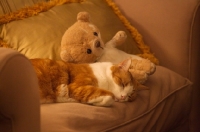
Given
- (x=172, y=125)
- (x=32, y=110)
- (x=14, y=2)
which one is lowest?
(x=172, y=125)

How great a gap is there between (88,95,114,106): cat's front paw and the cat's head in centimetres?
9

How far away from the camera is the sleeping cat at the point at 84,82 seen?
37.4 inches

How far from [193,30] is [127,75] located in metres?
0.51

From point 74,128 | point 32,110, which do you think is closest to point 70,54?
point 74,128

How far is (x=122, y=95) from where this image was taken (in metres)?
1.03

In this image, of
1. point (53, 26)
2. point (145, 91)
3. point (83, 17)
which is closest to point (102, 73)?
point (145, 91)

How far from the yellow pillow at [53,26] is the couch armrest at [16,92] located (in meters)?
0.58

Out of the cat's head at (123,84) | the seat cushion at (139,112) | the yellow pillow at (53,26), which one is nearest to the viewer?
the seat cushion at (139,112)

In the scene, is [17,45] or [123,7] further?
[123,7]

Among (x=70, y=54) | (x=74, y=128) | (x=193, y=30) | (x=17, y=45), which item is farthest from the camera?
(x=193, y=30)

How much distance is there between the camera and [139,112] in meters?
1.02

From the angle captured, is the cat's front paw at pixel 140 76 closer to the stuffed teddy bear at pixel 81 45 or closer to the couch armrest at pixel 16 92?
the stuffed teddy bear at pixel 81 45

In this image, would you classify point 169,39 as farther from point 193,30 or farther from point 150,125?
point 150,125

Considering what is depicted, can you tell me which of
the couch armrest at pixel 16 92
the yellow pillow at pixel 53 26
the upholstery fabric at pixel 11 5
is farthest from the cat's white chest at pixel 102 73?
the upholstery fabric at pixel 11 5
